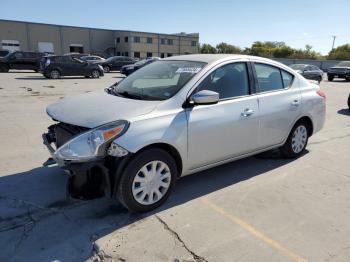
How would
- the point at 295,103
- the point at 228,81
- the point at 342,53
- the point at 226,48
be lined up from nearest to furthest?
the point at 228,81
the point at 295,103
the point at 342,53
the point at 226,48

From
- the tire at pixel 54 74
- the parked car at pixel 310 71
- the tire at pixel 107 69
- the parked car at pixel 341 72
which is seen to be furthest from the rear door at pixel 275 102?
the tire at pixel 107 69

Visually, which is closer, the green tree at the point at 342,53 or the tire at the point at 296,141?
the tire at the point at 296,141

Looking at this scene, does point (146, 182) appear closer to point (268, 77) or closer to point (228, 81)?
point (228, 81)

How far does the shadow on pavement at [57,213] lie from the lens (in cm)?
303

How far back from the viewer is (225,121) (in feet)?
13.6

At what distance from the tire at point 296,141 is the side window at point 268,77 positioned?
0.77m

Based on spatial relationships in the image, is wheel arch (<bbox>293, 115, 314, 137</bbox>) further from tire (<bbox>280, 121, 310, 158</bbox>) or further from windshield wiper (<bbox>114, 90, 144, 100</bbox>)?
windshield wiper (<bbox>114, 90, 144, 100</bbox>)

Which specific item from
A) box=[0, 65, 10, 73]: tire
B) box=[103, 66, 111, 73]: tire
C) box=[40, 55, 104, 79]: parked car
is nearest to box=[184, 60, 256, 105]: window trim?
box=[40, 55, 104, 79]: parked car

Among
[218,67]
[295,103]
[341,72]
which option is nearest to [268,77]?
[295,103]

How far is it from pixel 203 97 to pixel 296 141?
8.06 feet

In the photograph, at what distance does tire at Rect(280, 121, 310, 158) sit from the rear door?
8.3 inches

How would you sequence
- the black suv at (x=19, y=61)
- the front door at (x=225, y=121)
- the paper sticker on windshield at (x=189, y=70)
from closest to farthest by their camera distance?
the front door at (x=225, y=121) < the paper sticker on windshield at (x=189, y=70) < the black suv at (x=19, y=61)

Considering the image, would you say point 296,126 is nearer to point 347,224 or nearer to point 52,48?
point 347,224

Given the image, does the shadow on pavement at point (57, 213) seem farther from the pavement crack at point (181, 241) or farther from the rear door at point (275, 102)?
the rear door at point (275, 102)
